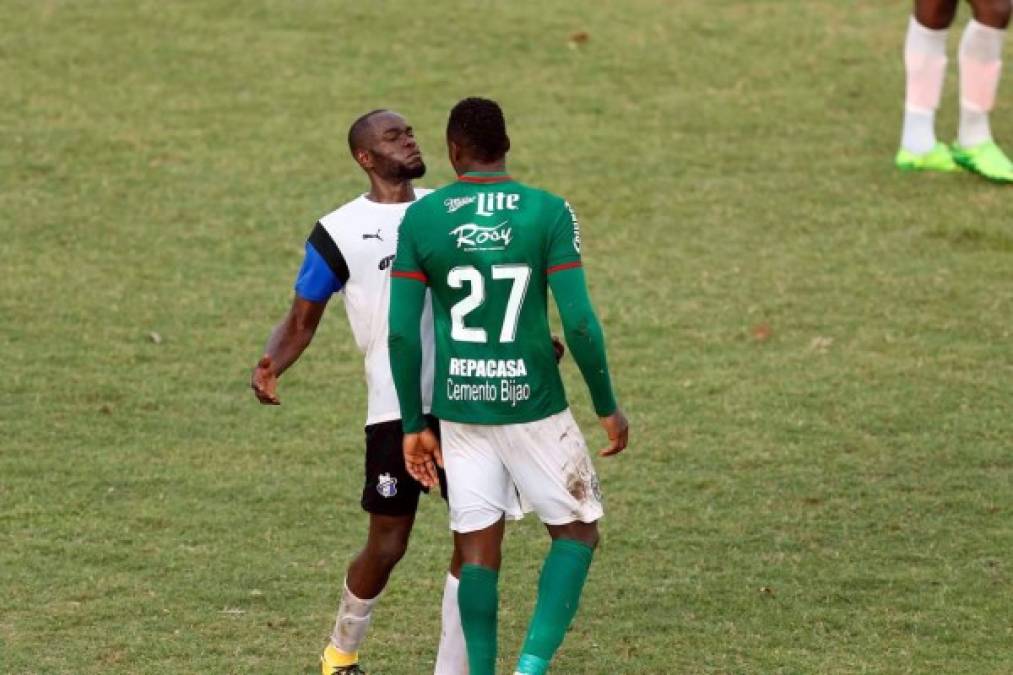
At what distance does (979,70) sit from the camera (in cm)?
1263

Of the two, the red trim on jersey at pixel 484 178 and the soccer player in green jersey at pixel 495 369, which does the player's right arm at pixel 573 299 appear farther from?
the red trim on jersey at pixel 484 178

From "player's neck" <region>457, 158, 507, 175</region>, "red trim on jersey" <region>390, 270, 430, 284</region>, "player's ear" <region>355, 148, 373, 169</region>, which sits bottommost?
"red trim on jersey" <region>390, 270, 430, 284</region>

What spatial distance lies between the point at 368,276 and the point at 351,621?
47.8 inches

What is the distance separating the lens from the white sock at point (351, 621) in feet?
22.1

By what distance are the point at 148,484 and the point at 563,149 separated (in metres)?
5.42

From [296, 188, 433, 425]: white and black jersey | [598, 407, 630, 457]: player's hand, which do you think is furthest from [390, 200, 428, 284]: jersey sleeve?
[598, 407, 630, 457]: player's hand

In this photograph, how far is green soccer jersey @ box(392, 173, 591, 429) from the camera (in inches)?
234

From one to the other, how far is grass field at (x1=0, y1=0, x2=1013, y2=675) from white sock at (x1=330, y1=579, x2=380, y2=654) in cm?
23

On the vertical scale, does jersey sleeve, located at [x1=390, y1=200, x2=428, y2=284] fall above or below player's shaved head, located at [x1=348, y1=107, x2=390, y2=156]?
below

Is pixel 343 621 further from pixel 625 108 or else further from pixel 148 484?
pixel 625 108

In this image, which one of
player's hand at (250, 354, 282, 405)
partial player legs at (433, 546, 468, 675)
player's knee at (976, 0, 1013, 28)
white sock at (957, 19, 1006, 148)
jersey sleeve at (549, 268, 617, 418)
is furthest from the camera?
white sock at (957, 19, 1006, 148)

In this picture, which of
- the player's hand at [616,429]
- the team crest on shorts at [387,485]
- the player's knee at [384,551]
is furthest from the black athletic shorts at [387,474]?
the player's hand at [616,429]

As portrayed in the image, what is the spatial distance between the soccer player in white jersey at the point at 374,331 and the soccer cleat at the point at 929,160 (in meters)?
7.10

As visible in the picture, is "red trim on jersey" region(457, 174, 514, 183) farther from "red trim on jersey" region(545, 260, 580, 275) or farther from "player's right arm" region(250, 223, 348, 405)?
"player's right arm" region(250, 223, 348, 405)
